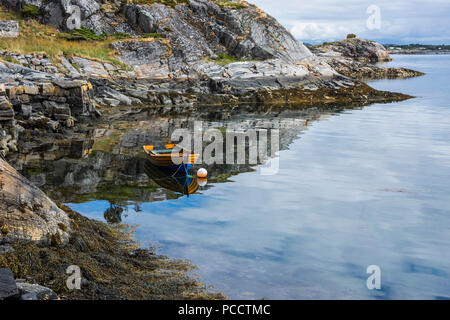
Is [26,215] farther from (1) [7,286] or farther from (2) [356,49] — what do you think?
(2) [356,49]

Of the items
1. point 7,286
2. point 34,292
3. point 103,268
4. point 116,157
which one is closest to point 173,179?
point 116,157

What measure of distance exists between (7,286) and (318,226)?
1063 centimetres

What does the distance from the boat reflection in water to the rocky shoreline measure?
5521mm

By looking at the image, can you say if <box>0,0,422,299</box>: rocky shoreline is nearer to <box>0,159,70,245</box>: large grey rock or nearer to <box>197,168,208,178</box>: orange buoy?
<box>0,159,70,245</box>: large grey rock

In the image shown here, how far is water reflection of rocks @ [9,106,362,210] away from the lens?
1989cm

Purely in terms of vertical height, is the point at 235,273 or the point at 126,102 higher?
the point at 126,102

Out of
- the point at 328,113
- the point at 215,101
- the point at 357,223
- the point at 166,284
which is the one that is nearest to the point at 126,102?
the point at 215,101

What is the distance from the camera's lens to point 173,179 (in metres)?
22.3

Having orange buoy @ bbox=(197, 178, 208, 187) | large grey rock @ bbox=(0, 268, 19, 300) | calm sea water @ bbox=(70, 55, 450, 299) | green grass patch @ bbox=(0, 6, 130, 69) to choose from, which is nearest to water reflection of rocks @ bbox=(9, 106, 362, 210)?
orange buoy @ bbox=(197, 178, 208, 187)

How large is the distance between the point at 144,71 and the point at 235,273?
41456 mm

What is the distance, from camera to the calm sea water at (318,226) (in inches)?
481
